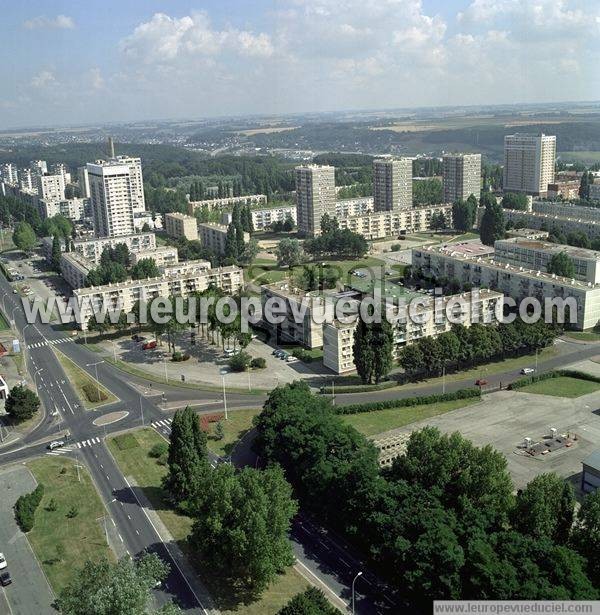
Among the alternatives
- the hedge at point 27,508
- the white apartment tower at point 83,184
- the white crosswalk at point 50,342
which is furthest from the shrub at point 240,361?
the white apartment tower at point 83,184

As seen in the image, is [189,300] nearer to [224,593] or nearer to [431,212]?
[224,593]

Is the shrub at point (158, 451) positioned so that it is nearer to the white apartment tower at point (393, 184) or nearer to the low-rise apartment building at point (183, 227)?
the low-rise apartment building at point (183, 227)

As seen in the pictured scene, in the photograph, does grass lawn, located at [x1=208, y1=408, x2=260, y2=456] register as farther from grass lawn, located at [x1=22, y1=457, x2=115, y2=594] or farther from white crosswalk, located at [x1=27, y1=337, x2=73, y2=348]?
white crosswalk, located at [x1=27, y1=337, x2=73, y2=348]

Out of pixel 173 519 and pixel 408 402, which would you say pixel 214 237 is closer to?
pixel 408 402

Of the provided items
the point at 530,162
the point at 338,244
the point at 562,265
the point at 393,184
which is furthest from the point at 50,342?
the point at 530,162

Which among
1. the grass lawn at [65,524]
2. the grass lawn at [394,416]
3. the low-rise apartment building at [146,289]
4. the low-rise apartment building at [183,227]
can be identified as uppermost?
the low-rise apartment building at [183,227]

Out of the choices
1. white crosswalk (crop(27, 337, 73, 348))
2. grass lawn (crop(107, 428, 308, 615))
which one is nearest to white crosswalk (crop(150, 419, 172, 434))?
grass lawn (crop(107, 428, 308, 615))
